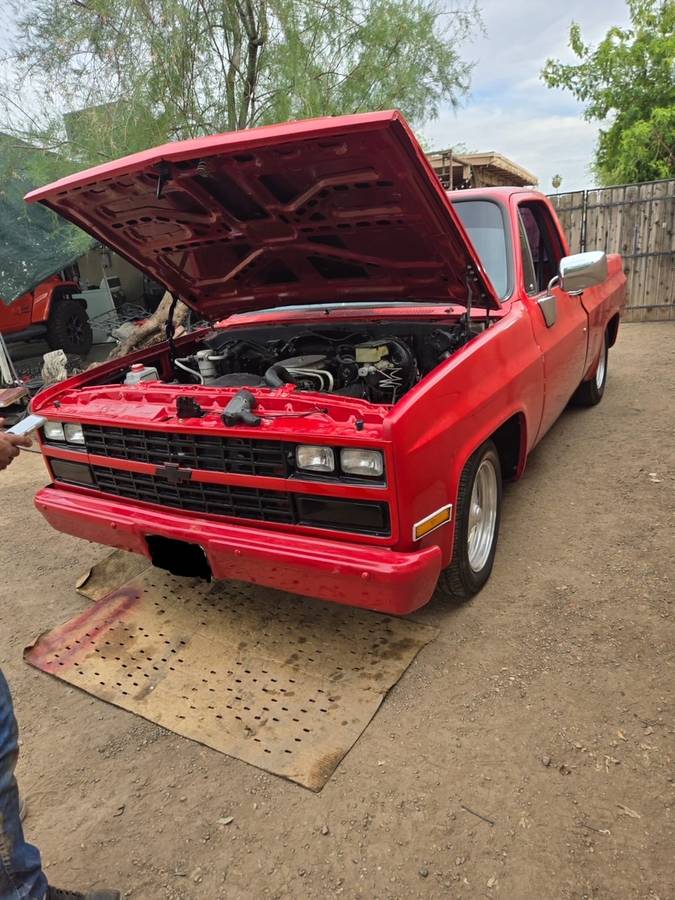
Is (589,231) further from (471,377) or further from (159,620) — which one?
(159,620)

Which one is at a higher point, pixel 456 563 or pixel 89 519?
pixel 89 519

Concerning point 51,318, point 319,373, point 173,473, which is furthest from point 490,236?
point 51,318

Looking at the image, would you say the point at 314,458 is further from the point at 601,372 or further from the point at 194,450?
the point at 601,372

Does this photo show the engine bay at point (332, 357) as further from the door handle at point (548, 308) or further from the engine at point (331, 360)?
the door handle at point (548, 308)

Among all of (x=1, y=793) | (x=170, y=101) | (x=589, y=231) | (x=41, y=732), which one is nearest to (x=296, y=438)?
(x=1, y=793)

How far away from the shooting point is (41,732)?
245 cm

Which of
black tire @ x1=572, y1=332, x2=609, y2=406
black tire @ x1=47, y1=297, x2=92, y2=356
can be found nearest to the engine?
black tire @ x1=572, y1=332, x2=609, y2=406

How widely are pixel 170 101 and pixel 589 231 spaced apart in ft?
22.3

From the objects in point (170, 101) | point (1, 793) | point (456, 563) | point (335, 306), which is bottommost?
point (456, 563)

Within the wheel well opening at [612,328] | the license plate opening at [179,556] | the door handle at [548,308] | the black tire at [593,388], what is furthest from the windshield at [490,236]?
the wheel well opening at [612,328]

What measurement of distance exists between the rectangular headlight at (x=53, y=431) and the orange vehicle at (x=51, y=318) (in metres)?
7.21

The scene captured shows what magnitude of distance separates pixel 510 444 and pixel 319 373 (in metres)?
1.17

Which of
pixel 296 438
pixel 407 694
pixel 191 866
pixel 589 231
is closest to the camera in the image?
pixel 191 866

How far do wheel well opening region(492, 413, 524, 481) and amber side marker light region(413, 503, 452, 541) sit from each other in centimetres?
96
